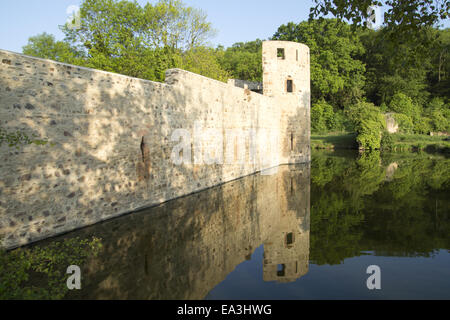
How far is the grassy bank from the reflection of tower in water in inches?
878

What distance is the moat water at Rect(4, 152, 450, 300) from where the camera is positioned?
436 cm

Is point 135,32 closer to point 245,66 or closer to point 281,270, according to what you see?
point 245,66

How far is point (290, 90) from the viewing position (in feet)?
58.4

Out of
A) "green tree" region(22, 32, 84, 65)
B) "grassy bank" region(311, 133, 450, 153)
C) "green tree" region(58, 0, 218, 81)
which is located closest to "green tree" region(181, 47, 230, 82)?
"green tree" region(58, 0, 218, 81)

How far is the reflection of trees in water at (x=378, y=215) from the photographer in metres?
5.95

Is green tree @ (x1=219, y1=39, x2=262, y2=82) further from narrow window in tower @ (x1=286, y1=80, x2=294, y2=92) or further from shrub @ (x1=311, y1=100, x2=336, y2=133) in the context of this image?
narrow window in tower @ (x1=286, y1=80, x2=294, y2=92)

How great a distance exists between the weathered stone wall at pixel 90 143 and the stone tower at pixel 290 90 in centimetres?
642

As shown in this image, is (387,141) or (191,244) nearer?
(191,244)

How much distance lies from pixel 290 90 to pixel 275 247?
43.4 feet

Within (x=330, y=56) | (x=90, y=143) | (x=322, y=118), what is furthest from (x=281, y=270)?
(x=330, y=56)

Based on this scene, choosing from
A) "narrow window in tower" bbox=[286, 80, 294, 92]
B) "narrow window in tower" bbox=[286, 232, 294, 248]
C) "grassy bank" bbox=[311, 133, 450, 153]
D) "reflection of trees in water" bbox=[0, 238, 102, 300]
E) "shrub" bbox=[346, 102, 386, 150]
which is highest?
"narrow window in tower" bbox=[286, 80, 294, 92]

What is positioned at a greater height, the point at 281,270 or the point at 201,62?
the point at 201,62

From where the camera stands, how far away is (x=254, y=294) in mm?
4234

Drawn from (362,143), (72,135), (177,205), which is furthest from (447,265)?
(362,143)
